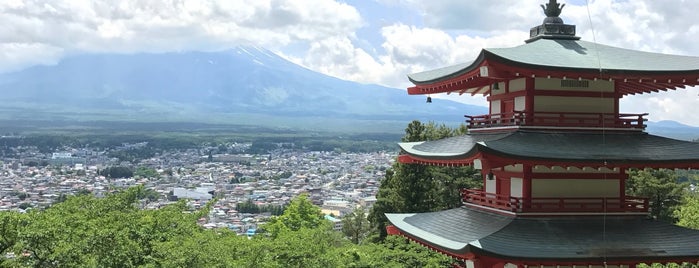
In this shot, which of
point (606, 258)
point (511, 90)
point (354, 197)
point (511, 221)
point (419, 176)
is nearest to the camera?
point (606, 258)

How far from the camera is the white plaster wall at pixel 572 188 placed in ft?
44.1

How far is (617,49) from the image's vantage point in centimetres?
1513

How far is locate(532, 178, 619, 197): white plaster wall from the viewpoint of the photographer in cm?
1343

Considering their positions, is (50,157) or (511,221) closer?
(511,221)

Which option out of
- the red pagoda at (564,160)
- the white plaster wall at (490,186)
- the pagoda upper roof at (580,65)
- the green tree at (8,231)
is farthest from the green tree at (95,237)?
the pagoda upper roof at (580,65)

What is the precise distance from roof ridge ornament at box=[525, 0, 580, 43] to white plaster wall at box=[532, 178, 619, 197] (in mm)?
3589

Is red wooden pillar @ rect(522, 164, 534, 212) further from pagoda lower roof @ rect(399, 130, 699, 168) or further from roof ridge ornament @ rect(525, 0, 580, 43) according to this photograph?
roof ridge ornament @ rect(525, 0, 580, 43)

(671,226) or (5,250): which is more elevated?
(671,226)

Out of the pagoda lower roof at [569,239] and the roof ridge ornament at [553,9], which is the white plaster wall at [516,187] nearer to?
the pagoda lower roof at [569,239]

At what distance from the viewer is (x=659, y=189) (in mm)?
38469

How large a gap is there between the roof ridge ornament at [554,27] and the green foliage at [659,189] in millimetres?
25464

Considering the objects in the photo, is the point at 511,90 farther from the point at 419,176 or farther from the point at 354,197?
the point at 354,197

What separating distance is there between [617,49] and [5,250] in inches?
587

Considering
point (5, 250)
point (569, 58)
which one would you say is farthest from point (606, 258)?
point (5, 250)
